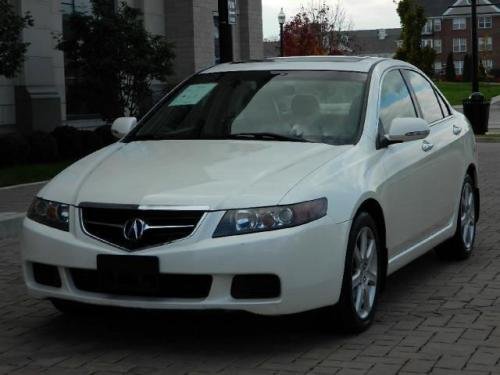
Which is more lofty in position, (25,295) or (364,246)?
(364,246)

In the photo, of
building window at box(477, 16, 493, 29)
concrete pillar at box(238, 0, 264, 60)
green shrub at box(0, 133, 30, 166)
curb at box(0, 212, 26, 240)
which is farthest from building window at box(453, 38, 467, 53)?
curb at box(0, 212, 26, 240)

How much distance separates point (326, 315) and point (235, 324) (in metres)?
0.71

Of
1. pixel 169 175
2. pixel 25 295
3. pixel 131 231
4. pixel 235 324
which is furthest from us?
pixel 25 295

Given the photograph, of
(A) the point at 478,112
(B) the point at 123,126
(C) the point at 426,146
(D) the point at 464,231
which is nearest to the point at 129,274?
(B) the point at 123,126

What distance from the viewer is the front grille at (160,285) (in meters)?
5.52

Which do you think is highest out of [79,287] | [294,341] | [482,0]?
[482,0]

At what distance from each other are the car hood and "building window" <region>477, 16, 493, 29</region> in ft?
420

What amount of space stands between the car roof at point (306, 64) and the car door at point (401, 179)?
0.20 m

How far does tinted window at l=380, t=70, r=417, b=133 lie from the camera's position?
23.2ft

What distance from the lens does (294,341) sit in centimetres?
596

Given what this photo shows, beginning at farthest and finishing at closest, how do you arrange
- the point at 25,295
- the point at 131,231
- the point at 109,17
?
1. the point at 109,17
2. the point at 25,295
3. the point at 131,231

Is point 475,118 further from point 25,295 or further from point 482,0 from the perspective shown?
point 482,0

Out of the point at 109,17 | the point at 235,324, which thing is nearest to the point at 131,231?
the point at 235,324

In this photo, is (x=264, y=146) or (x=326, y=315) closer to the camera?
(x=326, y=315)
